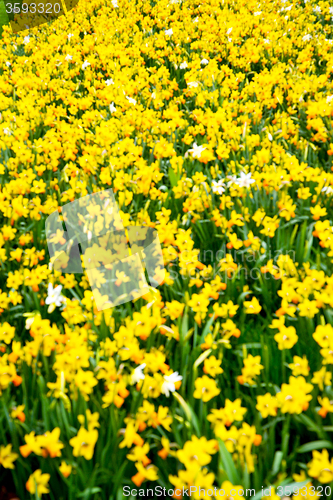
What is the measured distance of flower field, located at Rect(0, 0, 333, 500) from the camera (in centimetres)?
115

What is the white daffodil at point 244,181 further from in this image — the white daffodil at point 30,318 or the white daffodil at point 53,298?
the white daffodil at point 30,318

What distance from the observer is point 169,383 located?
4.32ft

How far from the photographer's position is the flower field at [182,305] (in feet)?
3.77

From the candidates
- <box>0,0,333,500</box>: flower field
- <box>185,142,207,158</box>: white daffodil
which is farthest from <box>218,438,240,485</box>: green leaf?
<box>185,142,207,158</box>: white daffodil

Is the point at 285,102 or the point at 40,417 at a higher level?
the point at 285,102

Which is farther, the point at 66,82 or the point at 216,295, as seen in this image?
the point at 66,82

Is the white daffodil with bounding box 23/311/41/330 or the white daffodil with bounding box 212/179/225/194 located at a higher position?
the white daffodil with bounding box 212/179/225/194

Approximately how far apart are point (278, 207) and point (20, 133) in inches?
89.2

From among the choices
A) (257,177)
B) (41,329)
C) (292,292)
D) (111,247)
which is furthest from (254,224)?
(41,329)

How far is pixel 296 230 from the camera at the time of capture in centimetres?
210

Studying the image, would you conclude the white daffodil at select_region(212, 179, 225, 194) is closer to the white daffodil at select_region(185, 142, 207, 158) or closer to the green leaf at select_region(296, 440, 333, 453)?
the white daffodil at select_region(185, 142, 207, 158)

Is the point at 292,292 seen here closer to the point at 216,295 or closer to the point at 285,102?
the point at 216,295

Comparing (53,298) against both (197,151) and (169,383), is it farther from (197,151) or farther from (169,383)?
(197,151)

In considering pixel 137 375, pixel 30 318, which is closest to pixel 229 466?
pixel 137 375
